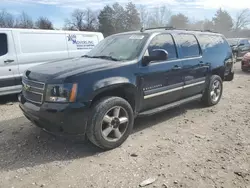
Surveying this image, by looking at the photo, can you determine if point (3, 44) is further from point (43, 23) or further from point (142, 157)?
point (43, 23)

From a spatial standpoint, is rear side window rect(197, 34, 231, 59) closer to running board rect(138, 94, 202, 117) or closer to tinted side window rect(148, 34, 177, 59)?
running board rect(138, 94, 202, 117)

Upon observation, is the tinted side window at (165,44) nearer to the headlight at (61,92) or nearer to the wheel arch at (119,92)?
the wheel arch at (119,92)

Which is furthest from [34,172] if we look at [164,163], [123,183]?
[164,163]

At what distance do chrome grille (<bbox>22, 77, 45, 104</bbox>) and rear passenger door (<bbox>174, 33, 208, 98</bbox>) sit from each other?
2.78 meters

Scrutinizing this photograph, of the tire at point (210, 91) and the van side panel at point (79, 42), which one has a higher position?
the van side panel at point (79, 42)

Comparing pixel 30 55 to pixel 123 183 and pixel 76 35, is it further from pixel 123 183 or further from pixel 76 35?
pixel 123 183

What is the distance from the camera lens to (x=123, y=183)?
10.1ft

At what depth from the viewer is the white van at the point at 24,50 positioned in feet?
21.6

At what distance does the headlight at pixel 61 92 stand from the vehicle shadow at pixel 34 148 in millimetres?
598

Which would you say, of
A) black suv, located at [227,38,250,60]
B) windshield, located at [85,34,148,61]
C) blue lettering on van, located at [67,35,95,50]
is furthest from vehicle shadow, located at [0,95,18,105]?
black suv, located at [227,38,250,60]

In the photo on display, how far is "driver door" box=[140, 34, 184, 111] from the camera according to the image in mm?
4352

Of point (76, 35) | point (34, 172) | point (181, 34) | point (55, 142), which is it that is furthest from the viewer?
point (76, 35)

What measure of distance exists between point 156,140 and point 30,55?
4522 millimetres

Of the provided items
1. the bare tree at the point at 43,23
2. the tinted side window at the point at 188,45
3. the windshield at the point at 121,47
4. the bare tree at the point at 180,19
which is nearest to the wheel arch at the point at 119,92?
the windshield at the point at 121,47
